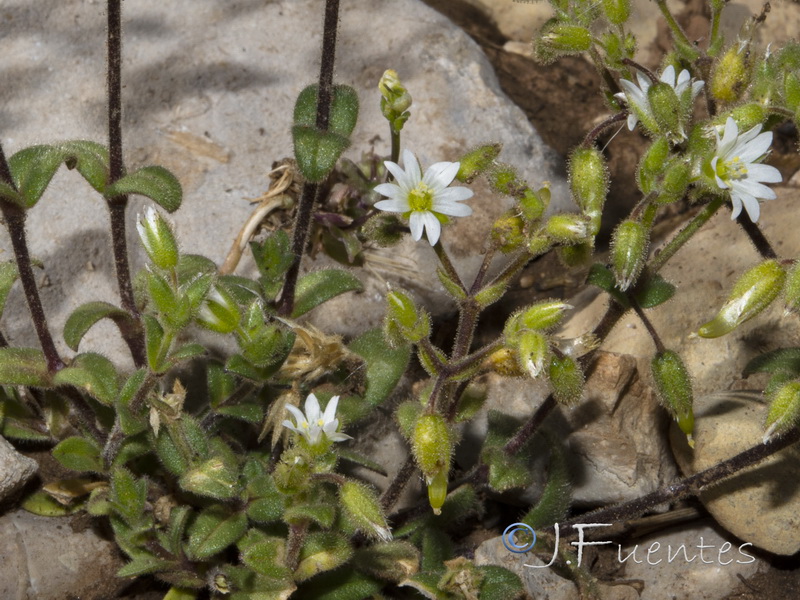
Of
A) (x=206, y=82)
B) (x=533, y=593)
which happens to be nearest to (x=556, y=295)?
(x=533, y=593)

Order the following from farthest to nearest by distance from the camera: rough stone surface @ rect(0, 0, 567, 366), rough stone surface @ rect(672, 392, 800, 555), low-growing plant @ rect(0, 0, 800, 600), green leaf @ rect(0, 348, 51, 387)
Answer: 1. rough stone surface @ rect(0, 0, 567, 366)
2. rough stone surface @ rect(672, 392, 800, 555)
3. green leaf @ rect(0, 348, 51, 387)
4. low-growing plant @ rect(0, 0, 800, 600)

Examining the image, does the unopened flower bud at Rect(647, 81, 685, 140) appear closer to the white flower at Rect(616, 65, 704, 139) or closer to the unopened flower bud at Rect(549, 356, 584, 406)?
the white flower at Rect(616, 65, 704, 139)

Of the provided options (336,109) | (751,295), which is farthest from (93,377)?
(751,295)

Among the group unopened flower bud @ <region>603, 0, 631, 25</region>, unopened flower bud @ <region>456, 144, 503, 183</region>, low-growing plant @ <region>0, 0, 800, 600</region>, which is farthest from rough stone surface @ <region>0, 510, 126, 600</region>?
unopened flower bud @ <region>603, 0, 631, 25</region>

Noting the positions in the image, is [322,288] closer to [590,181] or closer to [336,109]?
Answer: [336,109]

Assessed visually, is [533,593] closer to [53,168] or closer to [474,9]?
[53,168]

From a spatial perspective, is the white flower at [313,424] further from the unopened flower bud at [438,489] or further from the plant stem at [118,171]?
the plant stem at [118,171]
